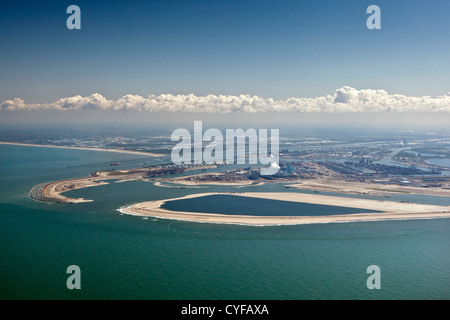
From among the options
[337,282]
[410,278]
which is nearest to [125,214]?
[337,282]

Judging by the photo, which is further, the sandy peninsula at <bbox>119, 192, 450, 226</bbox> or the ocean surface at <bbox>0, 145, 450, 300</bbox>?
the sandy peninsula at <bbox>119, 192, 450, 226</bbox>

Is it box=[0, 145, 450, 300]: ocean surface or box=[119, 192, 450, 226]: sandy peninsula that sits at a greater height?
box=[119, 192, 450, 226]: sandy peninsula

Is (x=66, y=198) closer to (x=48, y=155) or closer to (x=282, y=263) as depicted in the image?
(x=282, y=263)

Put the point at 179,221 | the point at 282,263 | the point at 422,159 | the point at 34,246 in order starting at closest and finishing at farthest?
the point at 282,263, the point at 34,246, the point at 179,221, the point at 422,159

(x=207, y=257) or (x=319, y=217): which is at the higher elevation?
(x=319, y=217)

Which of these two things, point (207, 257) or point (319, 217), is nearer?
point (207, 257)

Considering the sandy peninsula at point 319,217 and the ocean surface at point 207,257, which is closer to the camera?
the ocean surface at point 207,257

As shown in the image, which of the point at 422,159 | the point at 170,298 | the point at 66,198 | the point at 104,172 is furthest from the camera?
the point at 422,159

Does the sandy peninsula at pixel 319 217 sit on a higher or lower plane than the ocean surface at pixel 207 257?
higher
